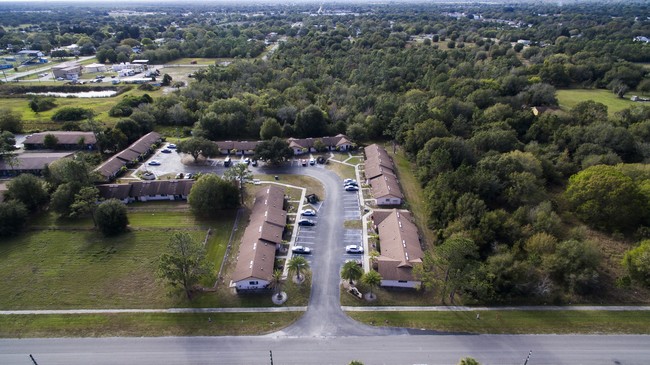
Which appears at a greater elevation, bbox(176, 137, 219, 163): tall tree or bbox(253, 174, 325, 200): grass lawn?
bbox(176, 137, 219, 163): tall tree

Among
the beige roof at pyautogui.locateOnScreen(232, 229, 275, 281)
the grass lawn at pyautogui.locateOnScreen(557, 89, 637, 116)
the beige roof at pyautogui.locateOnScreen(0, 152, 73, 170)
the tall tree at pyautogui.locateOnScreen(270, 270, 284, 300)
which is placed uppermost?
the grass lawn at pyautogui.locateOnScreen(557, 89, 637, 116)

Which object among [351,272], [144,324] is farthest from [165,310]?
[351,272]

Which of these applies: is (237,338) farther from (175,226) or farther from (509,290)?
(509,290)

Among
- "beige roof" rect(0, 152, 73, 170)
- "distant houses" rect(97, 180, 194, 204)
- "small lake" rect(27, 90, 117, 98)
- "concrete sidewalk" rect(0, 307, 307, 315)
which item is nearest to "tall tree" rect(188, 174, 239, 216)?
"distant houses" rect(97, 180, 194, 204)

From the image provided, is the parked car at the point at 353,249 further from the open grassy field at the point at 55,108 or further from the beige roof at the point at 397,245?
the open grassy field at the point at 55,108

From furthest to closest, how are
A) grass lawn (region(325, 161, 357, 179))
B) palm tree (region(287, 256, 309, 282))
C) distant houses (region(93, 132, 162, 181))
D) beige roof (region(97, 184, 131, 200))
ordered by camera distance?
grass lawn (region(325, 161, 357, 179)) → distant houses (region(93, 132, 162, 181)) → beige roof (region(97, 184, 131, 200)) → palm tree (region(287, 256, 309, 282))

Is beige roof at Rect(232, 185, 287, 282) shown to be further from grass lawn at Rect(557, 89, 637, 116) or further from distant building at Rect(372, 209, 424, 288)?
grass lawn at Rect(557, 89, 637, 116)
